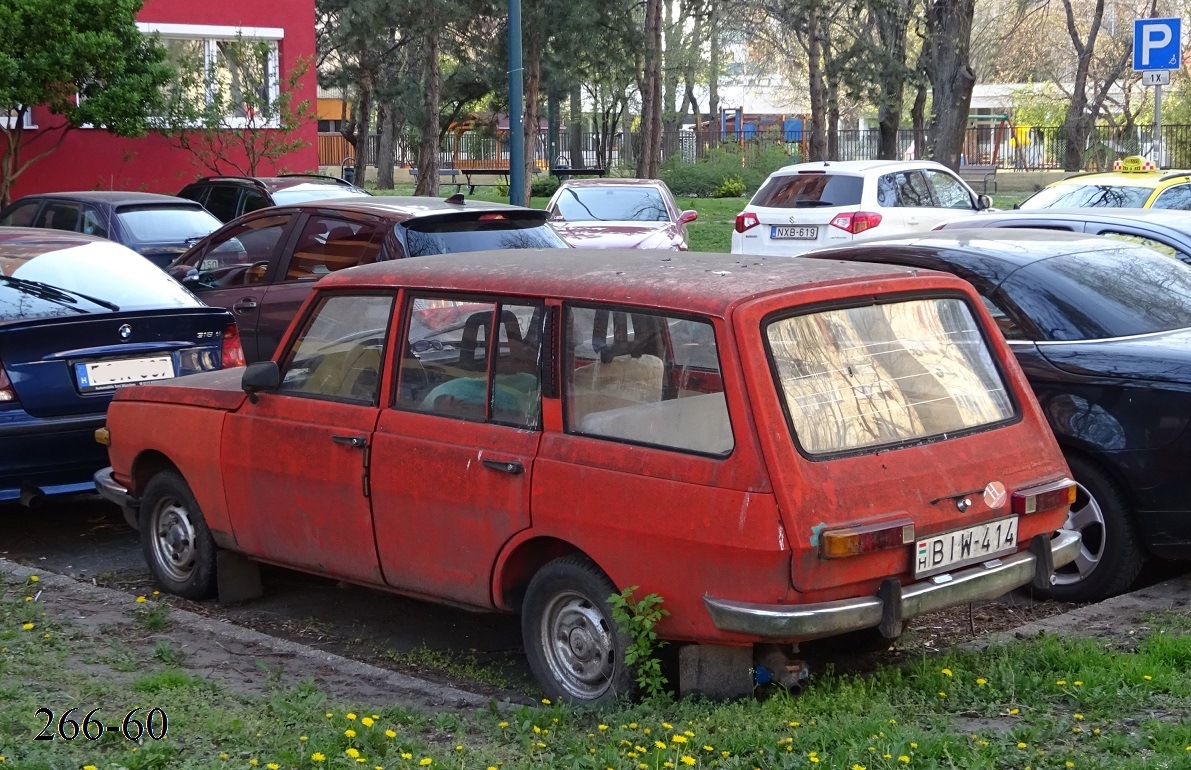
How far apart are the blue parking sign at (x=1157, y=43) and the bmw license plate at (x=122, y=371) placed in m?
12.9

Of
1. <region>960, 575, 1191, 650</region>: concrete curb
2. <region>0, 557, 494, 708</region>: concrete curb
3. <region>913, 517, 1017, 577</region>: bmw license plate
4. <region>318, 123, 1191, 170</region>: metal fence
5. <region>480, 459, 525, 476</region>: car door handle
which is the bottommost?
<region>0, 557, 494, 708</region>: concrete curb

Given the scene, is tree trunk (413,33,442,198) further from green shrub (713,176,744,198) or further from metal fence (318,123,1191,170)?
green shrub (713,176,744,198)

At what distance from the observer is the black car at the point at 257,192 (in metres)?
15.6

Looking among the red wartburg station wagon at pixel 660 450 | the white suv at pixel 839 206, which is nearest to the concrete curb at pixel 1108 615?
the red wartburg station wagon at pixel 660 450

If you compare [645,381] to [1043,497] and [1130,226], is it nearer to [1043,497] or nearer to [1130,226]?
[1043,497]

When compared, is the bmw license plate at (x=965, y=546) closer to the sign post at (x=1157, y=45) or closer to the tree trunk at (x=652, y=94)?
the sign post at (x=1157, y=45)

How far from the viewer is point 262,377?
6.02 m

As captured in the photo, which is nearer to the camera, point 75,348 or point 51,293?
point 75,348

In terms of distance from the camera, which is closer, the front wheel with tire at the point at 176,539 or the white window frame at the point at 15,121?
the front wheel with tire at the point at 176,539

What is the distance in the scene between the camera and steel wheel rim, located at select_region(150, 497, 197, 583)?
668 centimetres

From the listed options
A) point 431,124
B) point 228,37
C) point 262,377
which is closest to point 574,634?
point 262,377

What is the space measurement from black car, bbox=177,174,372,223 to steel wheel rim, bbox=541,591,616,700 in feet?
35.1

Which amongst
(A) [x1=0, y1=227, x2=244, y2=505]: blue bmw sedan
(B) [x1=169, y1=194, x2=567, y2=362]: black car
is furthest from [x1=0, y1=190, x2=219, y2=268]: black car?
(A) [x1=0, y1=227, x2=244, y2=505]: blue bmw sedan

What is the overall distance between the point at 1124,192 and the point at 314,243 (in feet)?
26.5
